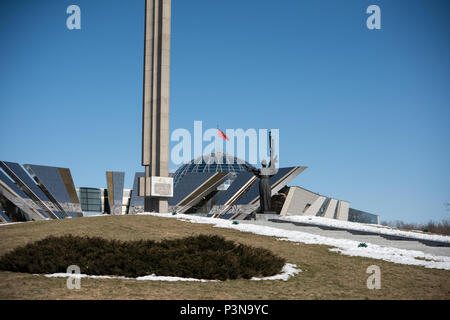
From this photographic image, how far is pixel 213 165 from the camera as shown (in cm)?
6900

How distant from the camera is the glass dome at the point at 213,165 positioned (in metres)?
67.9

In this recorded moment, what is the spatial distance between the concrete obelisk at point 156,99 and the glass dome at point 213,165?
105 feet

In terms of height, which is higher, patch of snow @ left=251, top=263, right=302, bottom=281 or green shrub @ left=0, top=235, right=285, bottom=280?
green shrub @ left=0, top=235, right=285, bottom=280

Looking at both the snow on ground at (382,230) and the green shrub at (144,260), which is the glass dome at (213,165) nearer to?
the snow on ground at (382,230)

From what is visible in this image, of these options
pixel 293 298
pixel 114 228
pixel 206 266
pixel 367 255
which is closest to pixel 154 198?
pixel 114 228

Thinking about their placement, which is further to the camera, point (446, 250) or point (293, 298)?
point (446, 250)

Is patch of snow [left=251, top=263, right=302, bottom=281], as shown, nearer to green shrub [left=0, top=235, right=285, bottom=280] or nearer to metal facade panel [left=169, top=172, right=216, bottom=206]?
green shrub [left=0, top=235, right=285, bottom=280]

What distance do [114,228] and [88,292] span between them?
1094 cm

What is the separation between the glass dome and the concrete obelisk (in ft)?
105

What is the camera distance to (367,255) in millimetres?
16688

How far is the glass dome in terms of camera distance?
223 ft

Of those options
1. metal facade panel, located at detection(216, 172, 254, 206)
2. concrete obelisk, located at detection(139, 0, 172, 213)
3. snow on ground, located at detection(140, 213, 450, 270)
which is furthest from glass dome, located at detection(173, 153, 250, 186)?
→ snow on ground, located at detection(140, 213, 450, 270)

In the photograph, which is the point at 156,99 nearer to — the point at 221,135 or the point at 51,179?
the point at 221,135
